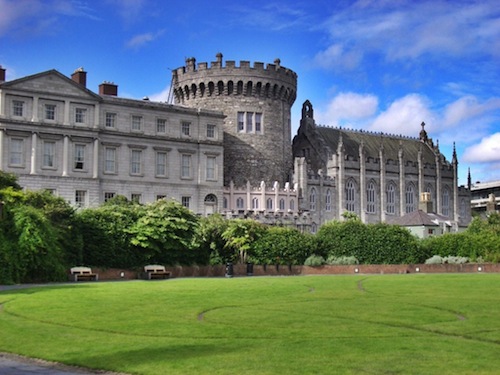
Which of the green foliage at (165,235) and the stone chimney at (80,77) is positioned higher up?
the stone chimney at (80,77)

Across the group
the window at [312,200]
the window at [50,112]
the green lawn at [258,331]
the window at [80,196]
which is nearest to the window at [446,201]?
the window at [312,200]

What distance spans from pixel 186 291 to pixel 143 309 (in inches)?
300

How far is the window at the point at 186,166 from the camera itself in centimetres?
→ 7562

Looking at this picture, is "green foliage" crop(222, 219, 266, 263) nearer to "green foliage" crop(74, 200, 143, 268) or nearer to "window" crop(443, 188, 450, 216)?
"green foliage" crop(74, 200, 143, 268)

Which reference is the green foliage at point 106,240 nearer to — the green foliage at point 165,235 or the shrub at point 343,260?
the green foliage at point 165,235

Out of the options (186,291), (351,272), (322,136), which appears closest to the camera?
(186,291)

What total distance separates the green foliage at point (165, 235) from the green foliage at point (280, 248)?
538 centimetres

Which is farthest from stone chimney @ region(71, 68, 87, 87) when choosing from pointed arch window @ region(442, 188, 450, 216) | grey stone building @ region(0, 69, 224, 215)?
pointed arch window @ region(442, 188, 450, 216)

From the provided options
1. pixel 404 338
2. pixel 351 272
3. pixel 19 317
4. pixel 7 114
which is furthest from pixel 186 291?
pixel 7 114

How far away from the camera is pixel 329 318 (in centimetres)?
2108

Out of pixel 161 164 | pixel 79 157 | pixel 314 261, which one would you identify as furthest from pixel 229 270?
pixel 161 164

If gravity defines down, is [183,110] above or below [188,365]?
above

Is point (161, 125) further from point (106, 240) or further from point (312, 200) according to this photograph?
point (106, 240)

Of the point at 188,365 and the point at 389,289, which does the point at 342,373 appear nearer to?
the point at 188,365
